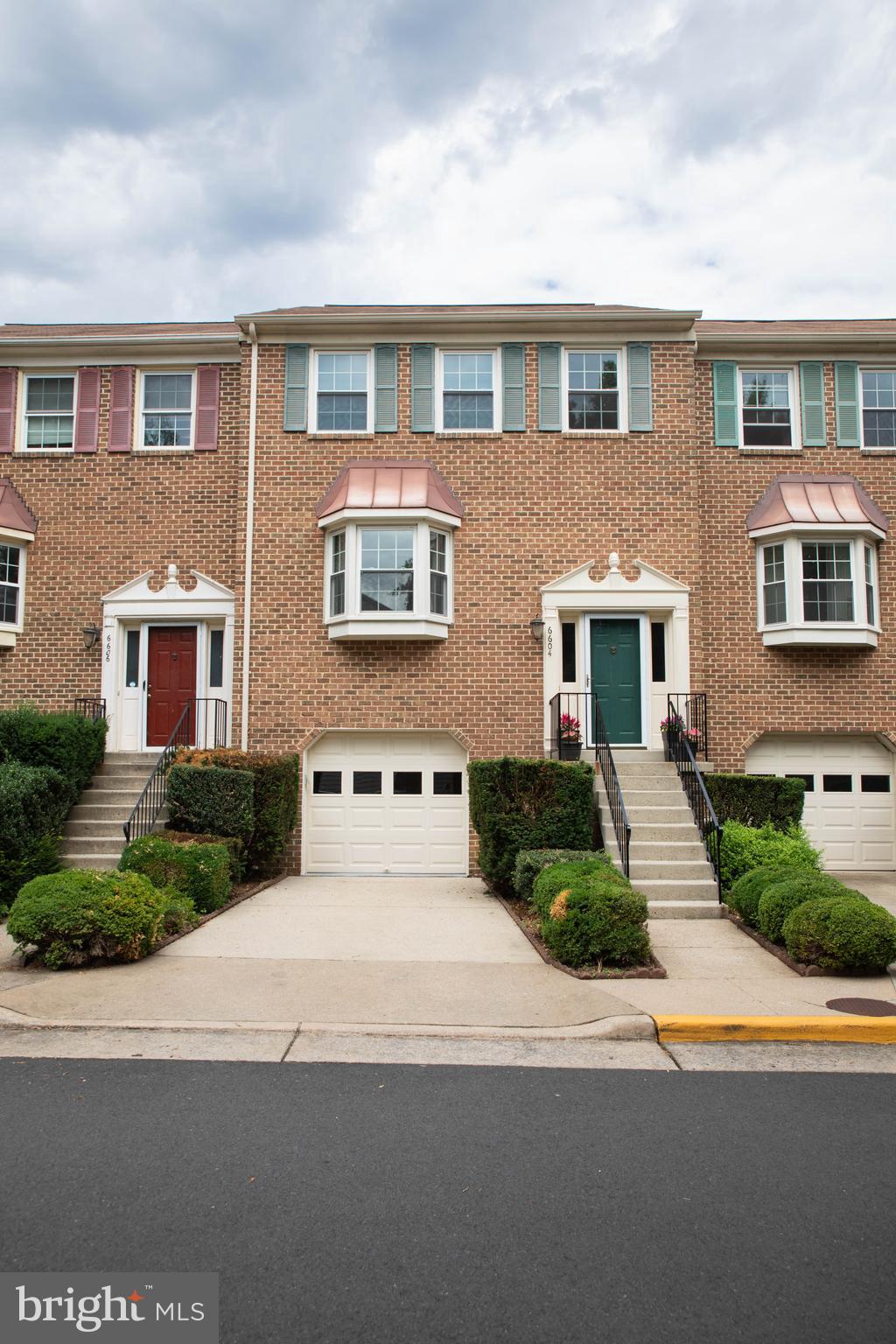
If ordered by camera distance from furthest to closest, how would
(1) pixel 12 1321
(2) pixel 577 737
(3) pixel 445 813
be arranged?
(3) pixel 445 813 < (2) pixel 577 737 < (1) pixel 12 1321

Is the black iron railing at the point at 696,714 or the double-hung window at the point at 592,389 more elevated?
the double-hung window at the point at 592,389

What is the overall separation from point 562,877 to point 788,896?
210 cm

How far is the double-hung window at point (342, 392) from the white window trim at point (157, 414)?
2.13 m

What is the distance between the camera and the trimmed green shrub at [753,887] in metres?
9.52

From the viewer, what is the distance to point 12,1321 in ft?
10.2

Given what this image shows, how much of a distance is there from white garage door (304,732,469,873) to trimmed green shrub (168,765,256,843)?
99.1 inches

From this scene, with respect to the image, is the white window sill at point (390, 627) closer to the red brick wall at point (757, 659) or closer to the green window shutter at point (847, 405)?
the red brick wall at point (757, 659)

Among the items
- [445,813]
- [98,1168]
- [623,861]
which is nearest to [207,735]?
[445,813]

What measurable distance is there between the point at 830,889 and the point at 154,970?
→ 6028 mm

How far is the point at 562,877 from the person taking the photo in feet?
29.8

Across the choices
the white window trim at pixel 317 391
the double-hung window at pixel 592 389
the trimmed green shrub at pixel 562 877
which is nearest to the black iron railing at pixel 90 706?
the white window trim at pixel 317 391

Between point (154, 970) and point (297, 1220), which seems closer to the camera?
point (297, 1220)

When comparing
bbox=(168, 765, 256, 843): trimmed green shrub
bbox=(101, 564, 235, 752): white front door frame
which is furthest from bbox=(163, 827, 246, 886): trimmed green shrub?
bbox=(101, 564, 235, 752): white front door frame

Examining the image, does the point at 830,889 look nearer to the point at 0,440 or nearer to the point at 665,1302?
the point at 665,1302
